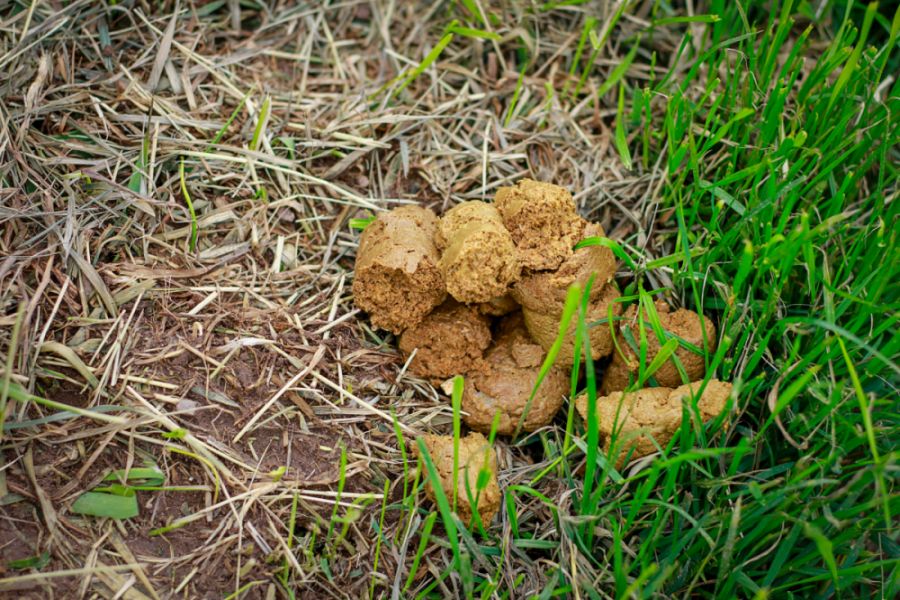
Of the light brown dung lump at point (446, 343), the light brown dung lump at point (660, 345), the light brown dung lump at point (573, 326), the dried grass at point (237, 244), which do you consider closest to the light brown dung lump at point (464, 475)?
the dried grass at point (237, 244)

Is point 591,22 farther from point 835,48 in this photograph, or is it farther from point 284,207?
point 284,207

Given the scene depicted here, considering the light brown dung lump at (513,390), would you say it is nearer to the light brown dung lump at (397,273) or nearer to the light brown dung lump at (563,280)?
the light brown dung lump at (563,280)

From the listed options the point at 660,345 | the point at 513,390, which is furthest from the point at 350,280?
the point at 660,345

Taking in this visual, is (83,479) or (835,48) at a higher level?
(835,48)

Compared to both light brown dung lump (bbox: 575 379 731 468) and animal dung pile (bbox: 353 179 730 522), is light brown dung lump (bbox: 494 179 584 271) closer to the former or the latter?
animal dung pile (bbox: 353 179 730 522)

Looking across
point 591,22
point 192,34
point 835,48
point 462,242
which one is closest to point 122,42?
point 192,34

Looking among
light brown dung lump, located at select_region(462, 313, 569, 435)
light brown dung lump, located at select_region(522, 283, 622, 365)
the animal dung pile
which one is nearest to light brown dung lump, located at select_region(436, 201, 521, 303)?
the animal dung pile
